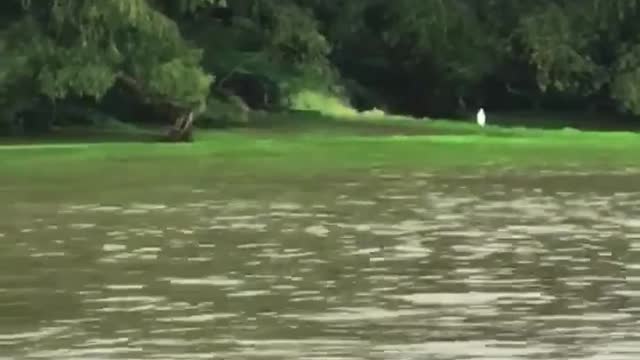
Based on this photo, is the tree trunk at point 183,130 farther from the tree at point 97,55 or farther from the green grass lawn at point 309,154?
the green grass lawn at point 309,154

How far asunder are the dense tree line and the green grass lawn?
1.44m

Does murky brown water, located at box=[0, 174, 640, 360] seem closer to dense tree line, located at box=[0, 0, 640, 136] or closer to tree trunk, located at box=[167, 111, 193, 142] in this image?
dense tree line, located at box=[0, 0, 640, 136]

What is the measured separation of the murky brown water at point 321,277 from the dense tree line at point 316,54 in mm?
12956

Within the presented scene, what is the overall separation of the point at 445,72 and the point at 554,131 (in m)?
6.70

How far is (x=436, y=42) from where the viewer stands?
158 feet

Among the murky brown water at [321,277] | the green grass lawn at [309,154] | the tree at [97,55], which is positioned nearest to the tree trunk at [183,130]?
the tree at [97,55]

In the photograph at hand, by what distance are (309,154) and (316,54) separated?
1009cm

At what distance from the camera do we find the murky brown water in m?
12.3

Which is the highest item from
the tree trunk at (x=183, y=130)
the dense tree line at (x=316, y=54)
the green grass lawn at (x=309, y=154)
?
the dense tree line at (x=316, y=54)

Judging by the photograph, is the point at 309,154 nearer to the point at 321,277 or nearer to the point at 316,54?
the point at 316,54

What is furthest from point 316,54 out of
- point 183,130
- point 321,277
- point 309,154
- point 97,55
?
point 321,277

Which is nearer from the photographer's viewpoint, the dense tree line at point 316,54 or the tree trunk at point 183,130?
the dense tree line at point 316,54

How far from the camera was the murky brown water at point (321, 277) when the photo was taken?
1228 centimetres

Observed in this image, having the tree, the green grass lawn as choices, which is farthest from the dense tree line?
the green grass lawn
